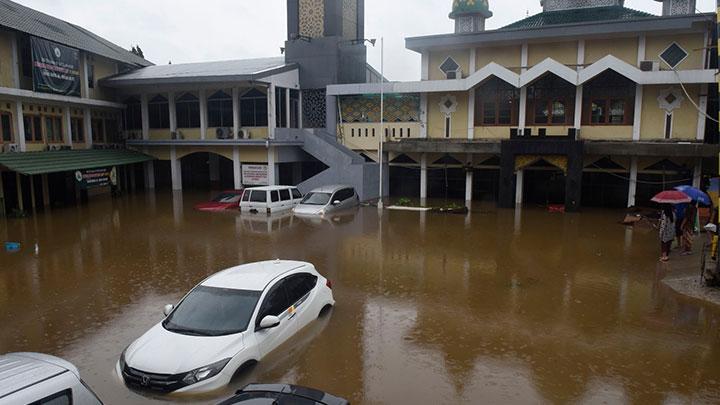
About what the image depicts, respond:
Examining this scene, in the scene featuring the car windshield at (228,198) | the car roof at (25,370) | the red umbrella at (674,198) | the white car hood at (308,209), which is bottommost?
the white car hood at (308,209)

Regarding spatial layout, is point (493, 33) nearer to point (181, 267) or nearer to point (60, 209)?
point (181, 267)

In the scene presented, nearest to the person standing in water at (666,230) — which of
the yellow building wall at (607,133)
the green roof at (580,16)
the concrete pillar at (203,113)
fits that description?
the yellow building wall at (607,133)

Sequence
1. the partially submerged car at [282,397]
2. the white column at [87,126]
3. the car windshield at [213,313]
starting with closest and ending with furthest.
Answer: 1. the partially submerged car at [282,397]
2. the car windshield at [213,313]
3. the white column at [87,126]

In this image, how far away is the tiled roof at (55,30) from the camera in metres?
22.9

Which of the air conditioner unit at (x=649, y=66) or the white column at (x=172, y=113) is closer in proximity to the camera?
the air conditioner unit at (x=649, y=66)

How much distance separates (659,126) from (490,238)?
1204cm

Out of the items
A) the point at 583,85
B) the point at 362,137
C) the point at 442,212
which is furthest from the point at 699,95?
the point at 362,137

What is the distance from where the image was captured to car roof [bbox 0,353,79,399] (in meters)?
4.52

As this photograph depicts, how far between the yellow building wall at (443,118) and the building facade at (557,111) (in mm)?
52

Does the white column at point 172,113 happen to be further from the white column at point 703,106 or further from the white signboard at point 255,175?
the white column at point 703,106

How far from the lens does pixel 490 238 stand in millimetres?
17219

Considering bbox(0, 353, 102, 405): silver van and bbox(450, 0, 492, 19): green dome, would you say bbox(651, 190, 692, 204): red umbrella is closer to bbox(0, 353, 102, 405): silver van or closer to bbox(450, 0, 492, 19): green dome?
bbox(0, 353, 102, 405): silver van

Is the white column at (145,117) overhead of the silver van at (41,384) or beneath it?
overhead

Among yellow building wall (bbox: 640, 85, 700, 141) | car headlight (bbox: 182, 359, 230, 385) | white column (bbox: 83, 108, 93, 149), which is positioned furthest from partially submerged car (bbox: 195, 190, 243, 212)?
yellow building wall (bbox: 640, 85, 700, 141)
